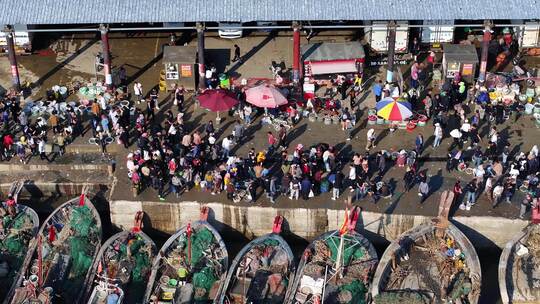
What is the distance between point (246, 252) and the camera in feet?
129

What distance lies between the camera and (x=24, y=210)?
4156 cm

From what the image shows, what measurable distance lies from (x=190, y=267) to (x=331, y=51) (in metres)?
15.1

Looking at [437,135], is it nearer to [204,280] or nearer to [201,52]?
[201,52]

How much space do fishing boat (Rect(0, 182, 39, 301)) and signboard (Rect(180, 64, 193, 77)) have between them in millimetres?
10187

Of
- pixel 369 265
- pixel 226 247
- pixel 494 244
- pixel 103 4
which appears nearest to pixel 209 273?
pixel 226 247

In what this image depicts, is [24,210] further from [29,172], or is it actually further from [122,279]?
[122,279]

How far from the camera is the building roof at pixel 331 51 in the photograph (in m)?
47.5

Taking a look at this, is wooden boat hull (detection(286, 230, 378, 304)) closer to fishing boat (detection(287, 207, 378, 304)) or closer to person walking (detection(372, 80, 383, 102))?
fishing boat (detection(287, 207, 378, 304))

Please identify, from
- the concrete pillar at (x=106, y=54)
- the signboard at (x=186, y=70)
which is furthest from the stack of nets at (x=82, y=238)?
the signboard at (x=186, y=70)

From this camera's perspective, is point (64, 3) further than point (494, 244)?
Yes

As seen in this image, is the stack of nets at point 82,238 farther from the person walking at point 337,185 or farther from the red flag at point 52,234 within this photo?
the person walking at point 337,185

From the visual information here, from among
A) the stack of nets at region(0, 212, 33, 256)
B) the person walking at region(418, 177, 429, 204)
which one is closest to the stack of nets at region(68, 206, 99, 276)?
the stack of nets at region(0, 212, 33, 256)

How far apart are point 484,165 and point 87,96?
810 inches

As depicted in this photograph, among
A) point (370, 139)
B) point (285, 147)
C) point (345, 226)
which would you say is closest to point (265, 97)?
point (285, 147)
